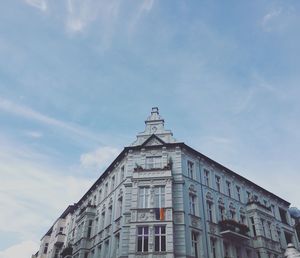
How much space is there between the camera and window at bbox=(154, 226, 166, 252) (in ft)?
68.9

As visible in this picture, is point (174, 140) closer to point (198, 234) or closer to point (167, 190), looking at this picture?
point (167, 190)

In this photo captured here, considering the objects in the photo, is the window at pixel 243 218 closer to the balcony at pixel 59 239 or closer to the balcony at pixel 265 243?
the balcony at pixel 265 243

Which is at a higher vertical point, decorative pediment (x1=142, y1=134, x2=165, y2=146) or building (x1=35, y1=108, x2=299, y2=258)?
decorative pediment (x1=142, y1=134, x2=165, y2=146)

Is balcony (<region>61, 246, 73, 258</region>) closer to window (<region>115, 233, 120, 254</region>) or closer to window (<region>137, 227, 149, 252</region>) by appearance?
window (<region>115, 233, 120, 254</region>)

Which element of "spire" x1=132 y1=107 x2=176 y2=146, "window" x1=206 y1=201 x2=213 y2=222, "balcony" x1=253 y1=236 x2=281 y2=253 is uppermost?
"spire" x1=132 y1=107 x2=176 y2=146

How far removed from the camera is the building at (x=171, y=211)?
21.9 m

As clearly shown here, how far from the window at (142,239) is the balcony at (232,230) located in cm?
738

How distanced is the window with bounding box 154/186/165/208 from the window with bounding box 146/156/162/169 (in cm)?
255

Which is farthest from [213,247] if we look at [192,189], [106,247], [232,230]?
[106,247]

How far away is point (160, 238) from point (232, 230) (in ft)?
24.8

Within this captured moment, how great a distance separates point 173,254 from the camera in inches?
802

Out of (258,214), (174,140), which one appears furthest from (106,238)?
(258,214)

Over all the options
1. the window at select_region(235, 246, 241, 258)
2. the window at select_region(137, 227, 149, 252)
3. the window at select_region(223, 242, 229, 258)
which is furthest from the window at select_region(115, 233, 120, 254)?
the window at select_region(235, 246, 241, 258)

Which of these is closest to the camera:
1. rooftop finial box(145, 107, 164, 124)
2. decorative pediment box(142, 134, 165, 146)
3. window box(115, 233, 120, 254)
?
A: window box(115, 233, 120, 254)
